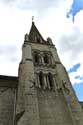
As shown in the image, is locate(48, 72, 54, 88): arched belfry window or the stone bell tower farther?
locate(48, 72, 54, 88): arched belfry window

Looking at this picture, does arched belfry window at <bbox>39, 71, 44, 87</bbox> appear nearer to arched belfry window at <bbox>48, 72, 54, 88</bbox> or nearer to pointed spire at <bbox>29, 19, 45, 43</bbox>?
arched belfry window at <bbox>48, 72, 54, 88</bbox>

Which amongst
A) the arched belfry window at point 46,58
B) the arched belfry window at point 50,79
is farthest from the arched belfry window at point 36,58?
the arched belfry window at point 50,79

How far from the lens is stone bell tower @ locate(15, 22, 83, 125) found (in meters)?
17.1

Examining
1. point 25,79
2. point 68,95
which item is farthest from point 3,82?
point 68,95

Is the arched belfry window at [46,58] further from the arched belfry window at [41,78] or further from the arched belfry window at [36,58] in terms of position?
the arched belfry window at [41,78]

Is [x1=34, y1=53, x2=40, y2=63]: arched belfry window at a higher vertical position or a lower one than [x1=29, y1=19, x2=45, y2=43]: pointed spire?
lower

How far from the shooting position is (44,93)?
19609 millimetres

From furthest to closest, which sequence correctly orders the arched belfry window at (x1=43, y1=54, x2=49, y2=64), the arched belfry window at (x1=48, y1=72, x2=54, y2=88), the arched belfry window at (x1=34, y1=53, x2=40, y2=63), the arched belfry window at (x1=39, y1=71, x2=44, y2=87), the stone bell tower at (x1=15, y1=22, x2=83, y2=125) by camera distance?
1. the arched belfry window at (x1=43, y1=54, x2=49, y2=64)
2. the arched belfry window at (x1=34, y1=53, x2=40, y2=63)
3. the arched belfry window at (x1=48, y1=72, x2=54, y2=88)
4. the arched belfry window at (x1=39, y1=71, x2=44, y2=87)
5. the stone bell tower at (x1=15, y1=22, x2=83, y2=125)

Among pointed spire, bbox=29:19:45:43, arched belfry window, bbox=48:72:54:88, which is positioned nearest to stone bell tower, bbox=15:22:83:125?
arched belfry window, bbox=48:72:54:88

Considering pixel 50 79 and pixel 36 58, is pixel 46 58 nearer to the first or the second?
pixel 36 58

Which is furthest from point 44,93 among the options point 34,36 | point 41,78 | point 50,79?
point 34,36

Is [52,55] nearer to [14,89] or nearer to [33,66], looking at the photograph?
[33,66]

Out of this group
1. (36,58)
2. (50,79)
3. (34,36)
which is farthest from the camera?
(34,36)

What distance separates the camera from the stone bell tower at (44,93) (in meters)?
17.1
